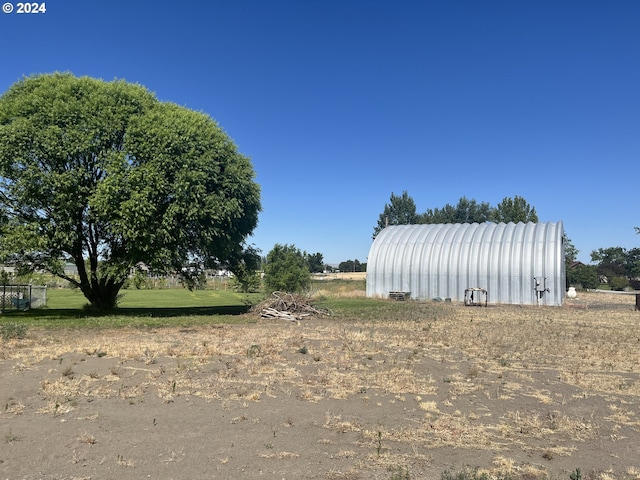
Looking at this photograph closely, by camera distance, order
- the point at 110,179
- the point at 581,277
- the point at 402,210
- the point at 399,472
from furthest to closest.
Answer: the point at 402,210
the point at 581,277
the point at 110,179
the point at 399,472

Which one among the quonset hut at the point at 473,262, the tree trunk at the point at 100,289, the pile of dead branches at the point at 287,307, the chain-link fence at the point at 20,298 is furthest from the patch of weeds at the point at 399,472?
the quonset hut at the point at 473,262

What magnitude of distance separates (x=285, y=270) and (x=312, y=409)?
87.8 feet

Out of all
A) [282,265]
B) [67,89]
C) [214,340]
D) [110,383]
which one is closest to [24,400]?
[110,383]

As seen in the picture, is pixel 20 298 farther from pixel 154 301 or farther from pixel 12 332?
pixel 12 332

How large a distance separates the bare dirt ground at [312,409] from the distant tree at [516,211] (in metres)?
56.0

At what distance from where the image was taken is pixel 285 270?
112 feet

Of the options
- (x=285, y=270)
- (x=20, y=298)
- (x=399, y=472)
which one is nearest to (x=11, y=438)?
(x=399, y=472)

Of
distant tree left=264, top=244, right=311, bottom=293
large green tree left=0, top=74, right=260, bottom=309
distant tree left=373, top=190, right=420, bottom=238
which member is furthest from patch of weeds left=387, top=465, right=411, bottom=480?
distant tree left=373, top=190, right=420, bottom=238

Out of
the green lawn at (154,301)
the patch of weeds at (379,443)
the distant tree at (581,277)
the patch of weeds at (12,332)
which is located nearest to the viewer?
the patch of weeds at (379,443)

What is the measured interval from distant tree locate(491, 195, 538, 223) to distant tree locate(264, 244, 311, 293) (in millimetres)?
41158

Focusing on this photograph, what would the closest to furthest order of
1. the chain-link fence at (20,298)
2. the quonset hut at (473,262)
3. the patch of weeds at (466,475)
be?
the patch of weeds at (466,475) < the chain-link fence at (20,298) < the quonset hut at (473,262)

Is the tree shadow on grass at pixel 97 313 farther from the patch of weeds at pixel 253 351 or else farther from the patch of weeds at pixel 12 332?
the patch of weeds at pixel 253 351

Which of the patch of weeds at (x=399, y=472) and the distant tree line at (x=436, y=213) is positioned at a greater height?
the distant tree line at (x=436, y=213)

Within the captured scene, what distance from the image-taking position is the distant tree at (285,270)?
33531 millimetres
